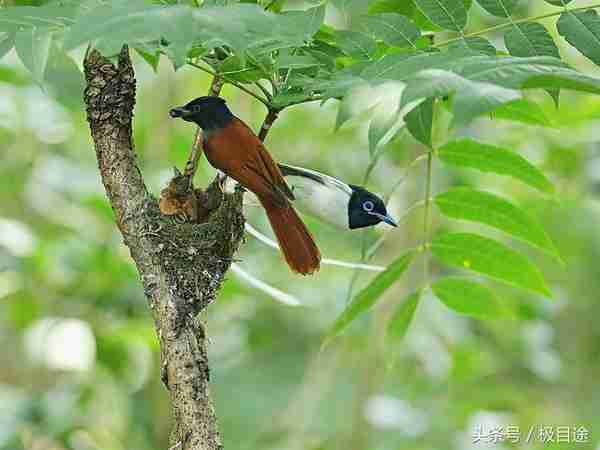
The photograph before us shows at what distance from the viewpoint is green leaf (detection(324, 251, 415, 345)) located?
1.92 metres

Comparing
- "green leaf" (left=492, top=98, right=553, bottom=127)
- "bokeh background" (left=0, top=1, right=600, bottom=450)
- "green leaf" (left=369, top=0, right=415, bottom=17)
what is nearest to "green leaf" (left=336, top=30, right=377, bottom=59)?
"green leaf" (left=369, top=0, right=415, bottom=17)

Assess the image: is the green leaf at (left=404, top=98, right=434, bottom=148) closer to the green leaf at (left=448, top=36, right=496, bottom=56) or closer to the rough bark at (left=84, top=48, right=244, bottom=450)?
the green leaf at (left=448, top=36, right=496, bottom=56)

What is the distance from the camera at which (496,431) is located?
3303mm

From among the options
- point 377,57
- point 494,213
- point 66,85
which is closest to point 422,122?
point 377,57

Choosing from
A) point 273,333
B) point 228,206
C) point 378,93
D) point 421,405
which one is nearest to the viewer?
point 378,93

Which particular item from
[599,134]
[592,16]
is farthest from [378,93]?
[599,134]

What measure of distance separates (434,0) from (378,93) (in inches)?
16.3

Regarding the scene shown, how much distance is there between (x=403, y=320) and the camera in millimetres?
2049

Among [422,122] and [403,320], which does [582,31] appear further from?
[403,320]

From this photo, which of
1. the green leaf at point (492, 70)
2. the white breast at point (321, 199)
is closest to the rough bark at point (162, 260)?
the white breast at point (321, 199)

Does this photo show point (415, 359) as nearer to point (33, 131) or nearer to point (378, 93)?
point (33, 131)

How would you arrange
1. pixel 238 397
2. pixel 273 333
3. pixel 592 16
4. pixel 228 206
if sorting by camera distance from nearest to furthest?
1. pixel 592 16
2. pixel 228 206
3. pixel 273 333
4. pixel 238 397

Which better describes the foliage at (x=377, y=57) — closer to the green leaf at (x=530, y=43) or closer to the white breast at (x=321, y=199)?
the green leaf at (x=530, y=43)

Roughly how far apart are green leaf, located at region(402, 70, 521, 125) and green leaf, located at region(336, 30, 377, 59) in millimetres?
299
